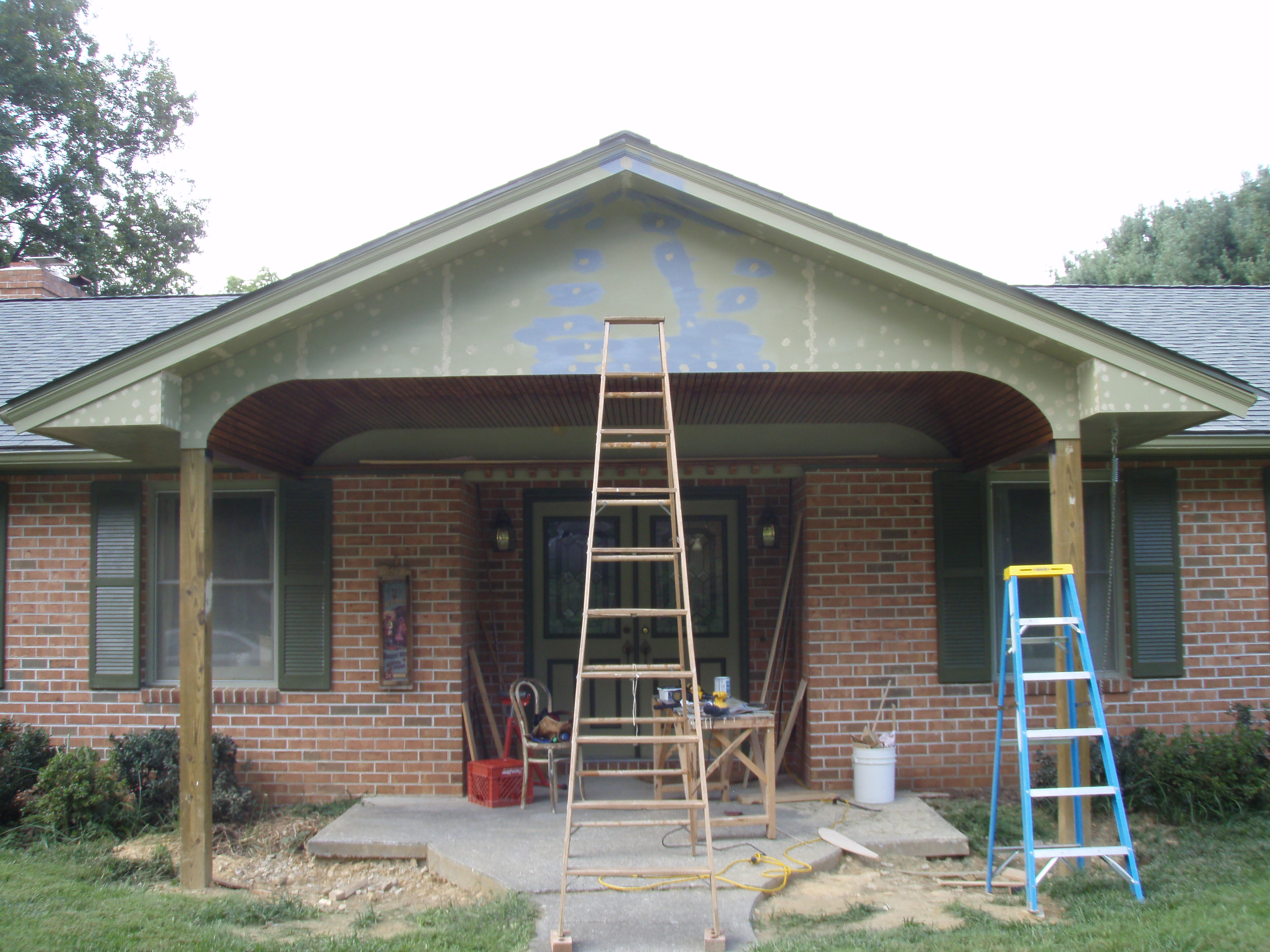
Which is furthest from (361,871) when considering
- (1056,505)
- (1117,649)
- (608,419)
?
(1117,649)

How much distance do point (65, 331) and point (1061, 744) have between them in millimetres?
9425

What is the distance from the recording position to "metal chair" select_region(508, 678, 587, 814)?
6945 mm

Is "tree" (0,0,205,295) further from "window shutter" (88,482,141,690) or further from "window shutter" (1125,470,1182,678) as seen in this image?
"window shutter" (1125,470,1182,678)

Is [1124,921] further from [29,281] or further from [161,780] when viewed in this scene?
[29,281]

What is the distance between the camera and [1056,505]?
5.77 meters

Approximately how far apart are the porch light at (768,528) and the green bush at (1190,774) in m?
2.65

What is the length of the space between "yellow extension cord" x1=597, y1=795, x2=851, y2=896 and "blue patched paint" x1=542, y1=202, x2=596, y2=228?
12.0ft

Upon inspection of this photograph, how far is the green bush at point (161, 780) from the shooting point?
675 cm

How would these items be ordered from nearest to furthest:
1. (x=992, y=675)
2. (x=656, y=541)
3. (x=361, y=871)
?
1. (x=361, y=871)
2. (x=992, y=675)
3. (x=656, y=541)

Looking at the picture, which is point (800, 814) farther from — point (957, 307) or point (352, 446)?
point (352, 446)

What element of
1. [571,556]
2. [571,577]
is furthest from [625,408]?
[571,577]

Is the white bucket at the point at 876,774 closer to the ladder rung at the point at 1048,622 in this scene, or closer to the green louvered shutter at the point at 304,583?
the ladder rung at the point at 1048,622

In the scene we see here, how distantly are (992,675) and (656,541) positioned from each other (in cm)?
292

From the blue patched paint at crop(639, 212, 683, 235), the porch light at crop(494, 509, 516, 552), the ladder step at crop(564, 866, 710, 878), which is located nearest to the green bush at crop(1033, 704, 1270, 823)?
the ladder step at crop(564, 866, 710, 878)
